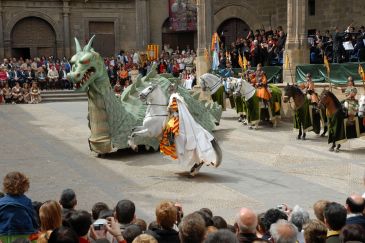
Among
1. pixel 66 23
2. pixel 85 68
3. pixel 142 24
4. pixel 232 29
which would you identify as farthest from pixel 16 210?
pixel 232 29

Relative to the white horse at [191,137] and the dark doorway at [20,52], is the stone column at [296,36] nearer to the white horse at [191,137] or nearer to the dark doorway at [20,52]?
the white horse at [191,137]

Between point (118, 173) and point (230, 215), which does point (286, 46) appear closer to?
point (118, 173)

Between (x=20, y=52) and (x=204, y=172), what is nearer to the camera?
(x=204, y=172)

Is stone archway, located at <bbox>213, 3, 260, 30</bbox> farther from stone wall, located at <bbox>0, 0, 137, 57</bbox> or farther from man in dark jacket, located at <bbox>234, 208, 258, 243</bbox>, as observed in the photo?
man in dark jacket, located at <bbox>234, 208, 258, 243</bbox>

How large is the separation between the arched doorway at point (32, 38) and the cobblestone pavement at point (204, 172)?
53.8ft

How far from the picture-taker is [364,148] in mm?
13383

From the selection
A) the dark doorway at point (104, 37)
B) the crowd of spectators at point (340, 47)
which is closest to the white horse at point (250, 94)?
the crowd of spectators at point (340, 47)

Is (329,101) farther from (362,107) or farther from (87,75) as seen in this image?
(87,75)

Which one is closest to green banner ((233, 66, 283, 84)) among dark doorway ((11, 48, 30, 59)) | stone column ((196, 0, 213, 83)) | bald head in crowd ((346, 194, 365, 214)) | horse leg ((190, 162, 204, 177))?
stone column ((196, 0, 213, 83))

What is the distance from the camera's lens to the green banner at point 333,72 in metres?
17.7

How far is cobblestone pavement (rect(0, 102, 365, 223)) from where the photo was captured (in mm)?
8898

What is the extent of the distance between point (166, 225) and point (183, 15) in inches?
1132

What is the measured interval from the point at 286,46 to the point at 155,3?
1477 centimetres

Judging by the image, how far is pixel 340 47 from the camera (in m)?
20.3
